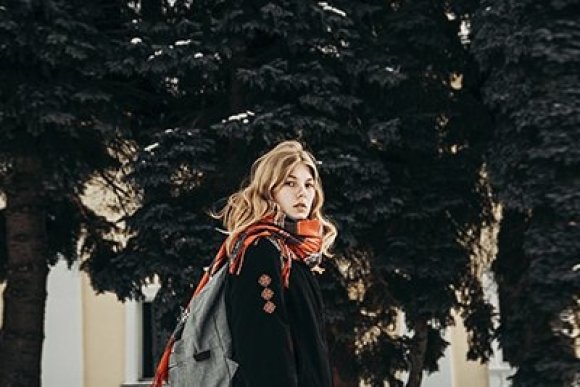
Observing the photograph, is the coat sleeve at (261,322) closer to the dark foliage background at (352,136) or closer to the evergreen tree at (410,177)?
the dark foliage background at (352,136)

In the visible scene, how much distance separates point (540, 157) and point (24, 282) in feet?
17.1

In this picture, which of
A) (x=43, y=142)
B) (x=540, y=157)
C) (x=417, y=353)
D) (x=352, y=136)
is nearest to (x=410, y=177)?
(x=352, y=136)

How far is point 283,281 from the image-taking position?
3162 mm

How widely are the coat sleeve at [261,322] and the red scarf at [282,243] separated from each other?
33mm

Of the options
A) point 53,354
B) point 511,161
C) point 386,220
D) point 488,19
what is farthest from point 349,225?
point 53,354

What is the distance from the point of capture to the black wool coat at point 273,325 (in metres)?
3.01

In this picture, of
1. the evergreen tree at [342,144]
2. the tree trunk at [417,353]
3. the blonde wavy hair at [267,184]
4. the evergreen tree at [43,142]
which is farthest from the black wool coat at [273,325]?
the tree trunk at [417,353]

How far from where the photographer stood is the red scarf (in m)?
3.19

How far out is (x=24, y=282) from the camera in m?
10.5

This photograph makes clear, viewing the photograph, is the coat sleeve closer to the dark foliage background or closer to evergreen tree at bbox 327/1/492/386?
the dark foliage background

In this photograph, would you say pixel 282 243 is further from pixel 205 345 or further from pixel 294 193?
pixel 205 345

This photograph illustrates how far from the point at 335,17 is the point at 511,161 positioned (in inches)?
76.7

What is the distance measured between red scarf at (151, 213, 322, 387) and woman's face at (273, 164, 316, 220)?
0.03 meters

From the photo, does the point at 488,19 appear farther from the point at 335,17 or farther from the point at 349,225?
the point at 349,225
